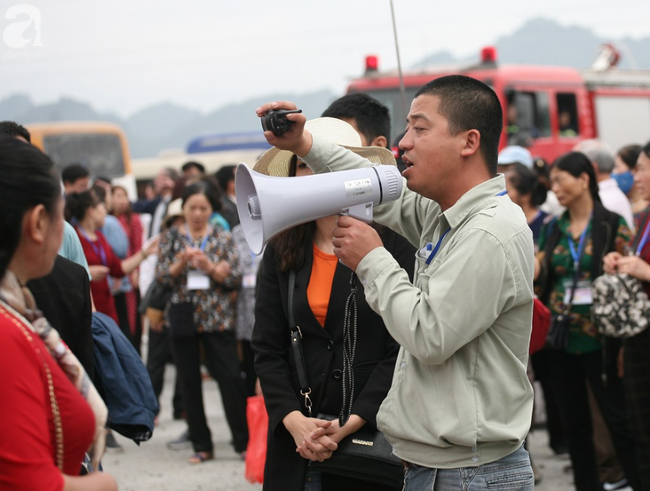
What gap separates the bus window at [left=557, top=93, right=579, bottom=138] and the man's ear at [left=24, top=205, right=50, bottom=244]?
14.0m

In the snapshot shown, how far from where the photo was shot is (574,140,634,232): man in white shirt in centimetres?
643

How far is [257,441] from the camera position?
12.5 feet

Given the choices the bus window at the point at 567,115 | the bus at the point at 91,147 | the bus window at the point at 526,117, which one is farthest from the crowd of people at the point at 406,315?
the bus at the point at 91,147

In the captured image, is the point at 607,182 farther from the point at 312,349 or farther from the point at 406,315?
the point at 406,315

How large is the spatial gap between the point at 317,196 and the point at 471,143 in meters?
0.49

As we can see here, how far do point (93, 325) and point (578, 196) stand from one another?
3166mm

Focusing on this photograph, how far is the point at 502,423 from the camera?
2326 millimetres

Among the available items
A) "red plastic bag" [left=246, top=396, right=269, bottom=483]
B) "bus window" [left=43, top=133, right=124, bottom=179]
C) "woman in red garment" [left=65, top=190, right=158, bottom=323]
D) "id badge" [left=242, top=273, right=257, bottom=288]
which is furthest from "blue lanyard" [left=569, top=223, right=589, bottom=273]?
"bus window" [left=43, top=133, right=124, bottom=179]

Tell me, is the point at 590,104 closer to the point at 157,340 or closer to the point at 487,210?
the point at 157,340

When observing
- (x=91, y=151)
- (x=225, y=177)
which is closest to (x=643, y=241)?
(x=225, y=177)

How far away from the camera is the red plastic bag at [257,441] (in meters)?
3.76

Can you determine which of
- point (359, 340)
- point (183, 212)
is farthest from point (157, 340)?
point (359, 340)

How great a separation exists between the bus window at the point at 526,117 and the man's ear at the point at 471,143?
34.3 ft

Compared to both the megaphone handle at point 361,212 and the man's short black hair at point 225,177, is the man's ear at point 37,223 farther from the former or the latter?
the man's short black hair at point 225,177
